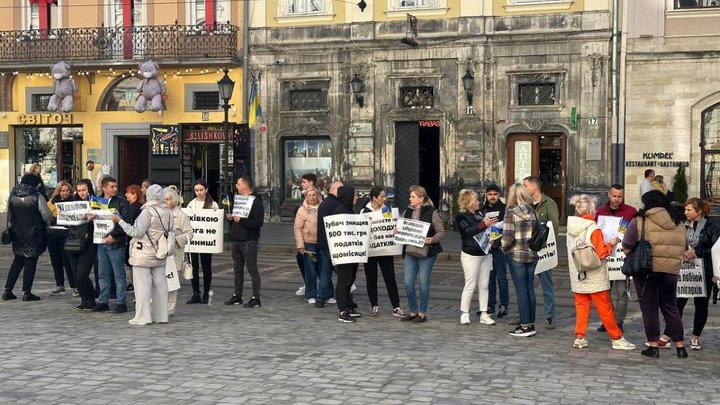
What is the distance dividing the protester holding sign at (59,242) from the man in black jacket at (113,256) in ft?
4.08

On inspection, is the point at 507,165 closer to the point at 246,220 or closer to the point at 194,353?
the point at 246,220

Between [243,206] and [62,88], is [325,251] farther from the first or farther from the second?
[62,88]

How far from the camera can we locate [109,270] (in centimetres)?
1344

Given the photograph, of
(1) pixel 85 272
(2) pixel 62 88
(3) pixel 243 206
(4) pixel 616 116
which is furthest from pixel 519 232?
(2) pixel 62 88

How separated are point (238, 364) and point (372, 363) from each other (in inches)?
50.1

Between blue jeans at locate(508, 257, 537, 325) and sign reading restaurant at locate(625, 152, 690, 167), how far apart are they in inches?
636

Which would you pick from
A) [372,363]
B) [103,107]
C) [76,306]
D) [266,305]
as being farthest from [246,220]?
[103,107]

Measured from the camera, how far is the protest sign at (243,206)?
13766 mm

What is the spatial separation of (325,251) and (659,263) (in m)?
4.95

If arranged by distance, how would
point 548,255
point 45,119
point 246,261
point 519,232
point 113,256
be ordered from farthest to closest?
point 45,119
point 246,261
point 113,256
point 548,255
point 519,232

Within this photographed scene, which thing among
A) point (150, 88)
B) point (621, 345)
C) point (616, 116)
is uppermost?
point (150, 88)

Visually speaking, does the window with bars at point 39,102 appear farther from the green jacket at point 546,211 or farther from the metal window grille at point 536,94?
the green jacket at point 546,211

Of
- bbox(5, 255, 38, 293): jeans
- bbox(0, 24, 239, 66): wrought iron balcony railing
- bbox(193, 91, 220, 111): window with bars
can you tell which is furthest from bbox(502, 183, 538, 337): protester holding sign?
bbox(193, 91, 220, 111): window with bars

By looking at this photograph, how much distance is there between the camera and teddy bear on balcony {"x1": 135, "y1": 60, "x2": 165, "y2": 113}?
3006 centimetres
